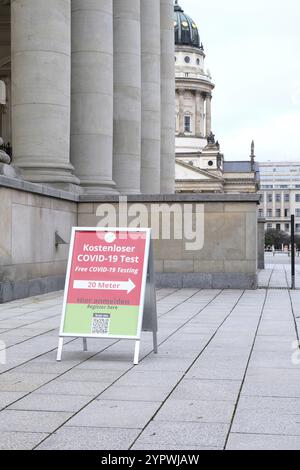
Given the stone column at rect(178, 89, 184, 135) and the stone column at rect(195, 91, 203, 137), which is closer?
the stone column at rect(178, 89, 184, 135)

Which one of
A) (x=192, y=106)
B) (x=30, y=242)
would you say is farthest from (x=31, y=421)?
(x=192, y=106)

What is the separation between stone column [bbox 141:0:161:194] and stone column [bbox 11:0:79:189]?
12857 mm

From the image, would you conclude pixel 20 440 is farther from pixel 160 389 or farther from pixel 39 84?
pixel 39 84

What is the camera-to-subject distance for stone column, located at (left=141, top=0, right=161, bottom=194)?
33.8 metres

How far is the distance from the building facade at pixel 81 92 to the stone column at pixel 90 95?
0.03m

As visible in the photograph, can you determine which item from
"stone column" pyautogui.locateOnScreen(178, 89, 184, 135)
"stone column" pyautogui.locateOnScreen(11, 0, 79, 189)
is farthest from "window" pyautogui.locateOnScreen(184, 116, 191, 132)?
"stone column" pyautogui.locateOnScreen(11, 0, 79, 189)

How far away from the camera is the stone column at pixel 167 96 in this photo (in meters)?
38.2

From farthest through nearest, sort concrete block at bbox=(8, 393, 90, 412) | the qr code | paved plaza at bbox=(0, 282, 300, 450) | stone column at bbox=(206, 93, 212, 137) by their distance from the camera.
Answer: stone column at bbox=(206, 93, 212, 137), the qr code, concrete block at bbox=(8, 393, 90, 412), paved plaza at bbox=(0, 282, 300, 450)

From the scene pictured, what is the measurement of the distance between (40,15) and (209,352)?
524 inches

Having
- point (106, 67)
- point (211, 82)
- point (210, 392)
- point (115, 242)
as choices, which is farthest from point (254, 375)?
point (211, 82)

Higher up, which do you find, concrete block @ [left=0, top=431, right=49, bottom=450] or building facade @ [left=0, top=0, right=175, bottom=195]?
building facade @ [left=0, top=0, right=175, bottom=195]

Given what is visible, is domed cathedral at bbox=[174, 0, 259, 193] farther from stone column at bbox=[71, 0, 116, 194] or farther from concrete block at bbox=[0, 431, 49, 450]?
concrete block at bbox=[0, 431, 49, 450]

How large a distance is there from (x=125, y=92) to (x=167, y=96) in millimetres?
9863

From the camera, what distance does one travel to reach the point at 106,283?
A: 955cm
